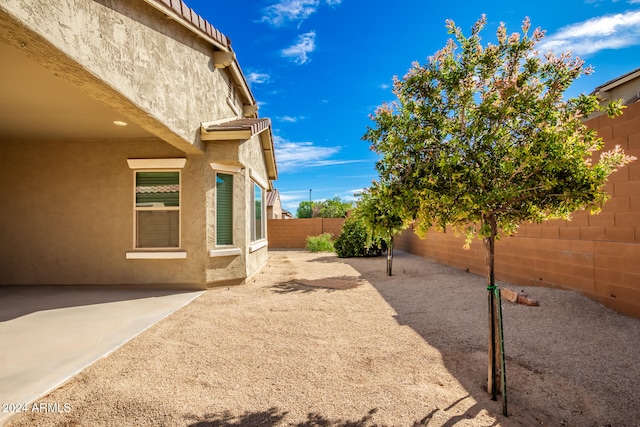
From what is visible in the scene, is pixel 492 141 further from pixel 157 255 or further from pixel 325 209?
pixel 325 209

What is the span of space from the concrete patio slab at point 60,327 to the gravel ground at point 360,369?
9.7 inches

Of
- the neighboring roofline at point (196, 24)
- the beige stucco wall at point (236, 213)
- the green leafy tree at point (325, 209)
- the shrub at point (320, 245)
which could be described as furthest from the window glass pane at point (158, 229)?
the green leafy tree at point (325, 209)

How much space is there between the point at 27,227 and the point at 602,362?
37.2 ft

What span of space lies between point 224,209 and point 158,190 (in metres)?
1.60

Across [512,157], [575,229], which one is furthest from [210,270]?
[575,229]

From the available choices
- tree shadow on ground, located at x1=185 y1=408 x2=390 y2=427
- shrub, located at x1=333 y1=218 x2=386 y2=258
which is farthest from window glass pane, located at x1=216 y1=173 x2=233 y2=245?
shrub, located at x1=333 y1=218 x2=386 y2=258

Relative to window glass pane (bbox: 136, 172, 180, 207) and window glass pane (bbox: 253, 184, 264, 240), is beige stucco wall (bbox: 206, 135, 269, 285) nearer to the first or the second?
window glass pane (bbox: 136, 172, 180, 207)

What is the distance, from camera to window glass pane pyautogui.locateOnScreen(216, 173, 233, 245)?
812 centimetres

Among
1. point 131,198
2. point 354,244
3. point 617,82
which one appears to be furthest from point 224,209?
point 617,82

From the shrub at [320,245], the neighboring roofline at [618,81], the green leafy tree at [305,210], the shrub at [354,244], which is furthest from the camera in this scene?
the green leafy tree at [305,210]

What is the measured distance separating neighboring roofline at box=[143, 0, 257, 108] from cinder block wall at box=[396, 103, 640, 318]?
7.87 metres

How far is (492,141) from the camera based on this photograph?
2904mm

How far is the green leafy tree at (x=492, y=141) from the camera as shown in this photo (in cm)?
275

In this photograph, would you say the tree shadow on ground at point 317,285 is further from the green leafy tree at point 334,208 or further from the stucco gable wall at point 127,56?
the green leafy tree at point 334,208
